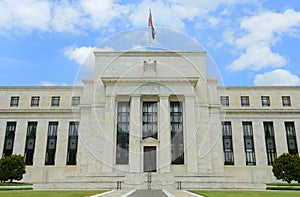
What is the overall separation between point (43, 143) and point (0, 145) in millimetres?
5834

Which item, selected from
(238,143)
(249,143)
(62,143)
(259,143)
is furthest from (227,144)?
(62,143)

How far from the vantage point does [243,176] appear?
129 ft

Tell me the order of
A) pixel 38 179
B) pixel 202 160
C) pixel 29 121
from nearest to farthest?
Answer: pixel 202 160, pixel 38 179, pixel 29 121

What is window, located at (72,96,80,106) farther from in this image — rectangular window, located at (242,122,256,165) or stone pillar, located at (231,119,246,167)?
rectangular window, located at (242,122,256,165)

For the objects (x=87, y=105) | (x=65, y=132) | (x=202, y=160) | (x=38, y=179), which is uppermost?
(x=87, y=105)

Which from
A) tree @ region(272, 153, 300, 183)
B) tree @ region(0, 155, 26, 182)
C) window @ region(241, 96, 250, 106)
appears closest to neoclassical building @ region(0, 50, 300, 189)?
window @ region(241, 96, 250, 106)

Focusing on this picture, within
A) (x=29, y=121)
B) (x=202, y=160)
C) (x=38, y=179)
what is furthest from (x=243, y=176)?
(x=29, y=121)

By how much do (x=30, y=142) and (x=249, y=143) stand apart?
2984 cm

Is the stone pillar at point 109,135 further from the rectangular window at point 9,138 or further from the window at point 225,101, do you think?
the window at point 225,101

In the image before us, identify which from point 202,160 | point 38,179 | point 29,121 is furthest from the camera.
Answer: point 29,121

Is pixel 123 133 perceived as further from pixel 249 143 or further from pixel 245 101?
pixel 245 101

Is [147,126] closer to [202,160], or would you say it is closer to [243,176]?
[202,160]

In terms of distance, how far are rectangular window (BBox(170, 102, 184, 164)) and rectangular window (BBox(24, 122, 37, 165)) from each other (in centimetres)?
1905

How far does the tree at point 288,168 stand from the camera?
2989 centimetres
